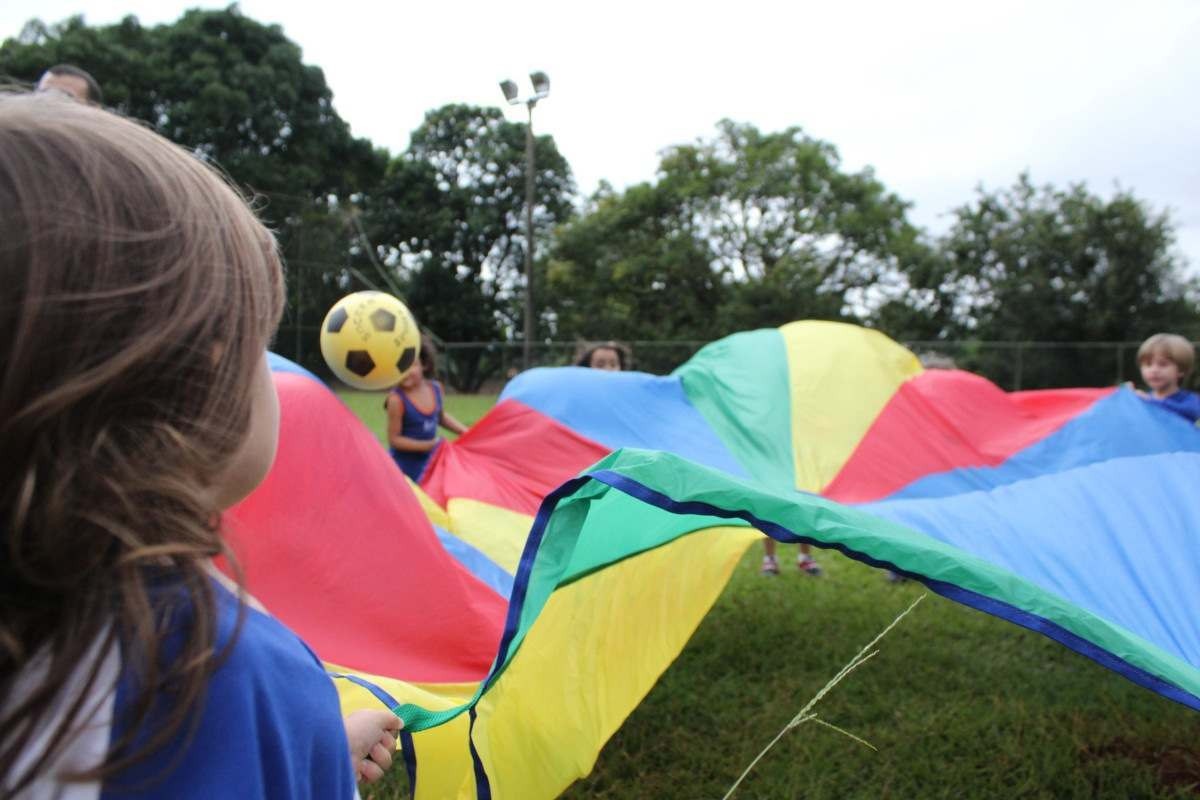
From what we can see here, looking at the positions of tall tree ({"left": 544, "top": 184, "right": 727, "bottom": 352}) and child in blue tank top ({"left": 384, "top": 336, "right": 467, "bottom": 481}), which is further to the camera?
tall tree ({"left": 544, "top": 184, "right": 727, "bottom": 352})

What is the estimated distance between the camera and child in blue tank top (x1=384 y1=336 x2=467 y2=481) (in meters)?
3.85

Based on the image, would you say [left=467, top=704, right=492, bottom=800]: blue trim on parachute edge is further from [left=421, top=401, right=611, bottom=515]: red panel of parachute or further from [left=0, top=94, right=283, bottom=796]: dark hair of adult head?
[left=421, top=401, right=611, bottom=515]: red panel of parachute

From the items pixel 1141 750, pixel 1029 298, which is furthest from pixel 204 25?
pixel 1141 750

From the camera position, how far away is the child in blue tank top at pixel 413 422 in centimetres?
385

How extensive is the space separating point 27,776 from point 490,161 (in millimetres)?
32361

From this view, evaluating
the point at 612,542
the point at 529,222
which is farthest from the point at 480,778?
the point at 529,222

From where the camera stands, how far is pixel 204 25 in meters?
22.8

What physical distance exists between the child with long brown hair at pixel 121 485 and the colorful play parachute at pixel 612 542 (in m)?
0.13

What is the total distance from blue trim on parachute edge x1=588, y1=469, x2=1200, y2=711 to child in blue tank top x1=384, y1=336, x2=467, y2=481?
243cm

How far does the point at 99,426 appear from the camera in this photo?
559mm

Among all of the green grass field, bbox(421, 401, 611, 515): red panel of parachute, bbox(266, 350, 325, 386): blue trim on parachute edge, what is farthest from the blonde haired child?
bbox(266, 350, 325, 386): blue trim on parachute edge

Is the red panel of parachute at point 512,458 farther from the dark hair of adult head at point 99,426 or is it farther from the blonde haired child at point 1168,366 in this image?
the blonde haired child at point 1168,366

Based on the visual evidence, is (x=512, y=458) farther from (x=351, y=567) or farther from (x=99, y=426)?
(x=99, y=426)

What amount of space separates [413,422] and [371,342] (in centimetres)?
70
